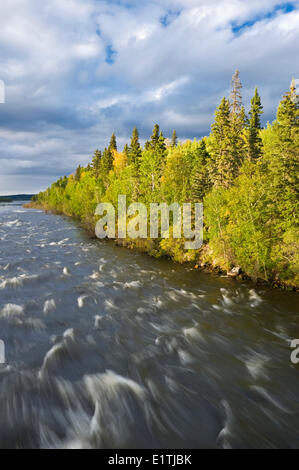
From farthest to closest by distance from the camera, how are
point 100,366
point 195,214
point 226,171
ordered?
point 226,171
point 195,214
point 100,366

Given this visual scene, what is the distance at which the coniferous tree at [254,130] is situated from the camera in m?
41.9

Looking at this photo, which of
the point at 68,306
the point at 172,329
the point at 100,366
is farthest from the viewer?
the point at 68,306

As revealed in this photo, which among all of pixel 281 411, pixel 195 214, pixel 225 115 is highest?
pixel 225 115

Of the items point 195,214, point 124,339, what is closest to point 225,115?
point 195,214

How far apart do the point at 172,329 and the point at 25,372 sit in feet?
23.2

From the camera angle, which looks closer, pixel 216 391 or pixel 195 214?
pixel 216 391

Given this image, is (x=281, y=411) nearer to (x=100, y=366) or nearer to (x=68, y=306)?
(x=100, y=366)

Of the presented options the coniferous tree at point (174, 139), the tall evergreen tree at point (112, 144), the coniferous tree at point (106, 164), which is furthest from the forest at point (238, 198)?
the coniferous tree at point (174, 139)

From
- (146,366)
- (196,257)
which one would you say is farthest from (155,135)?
(146,366)

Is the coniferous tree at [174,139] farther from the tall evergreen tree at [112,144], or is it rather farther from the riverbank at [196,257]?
the riverbank at [196,257]

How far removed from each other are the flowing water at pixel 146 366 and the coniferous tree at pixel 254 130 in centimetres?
3099

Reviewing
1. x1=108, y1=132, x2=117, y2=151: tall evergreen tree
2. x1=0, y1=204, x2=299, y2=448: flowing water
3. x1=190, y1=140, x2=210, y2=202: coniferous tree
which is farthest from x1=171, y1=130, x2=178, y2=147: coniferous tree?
x1=0, y1=204, x2=299, y2=448: flowing water

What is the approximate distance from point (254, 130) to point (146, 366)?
4425cm

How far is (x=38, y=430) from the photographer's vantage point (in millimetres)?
7184
